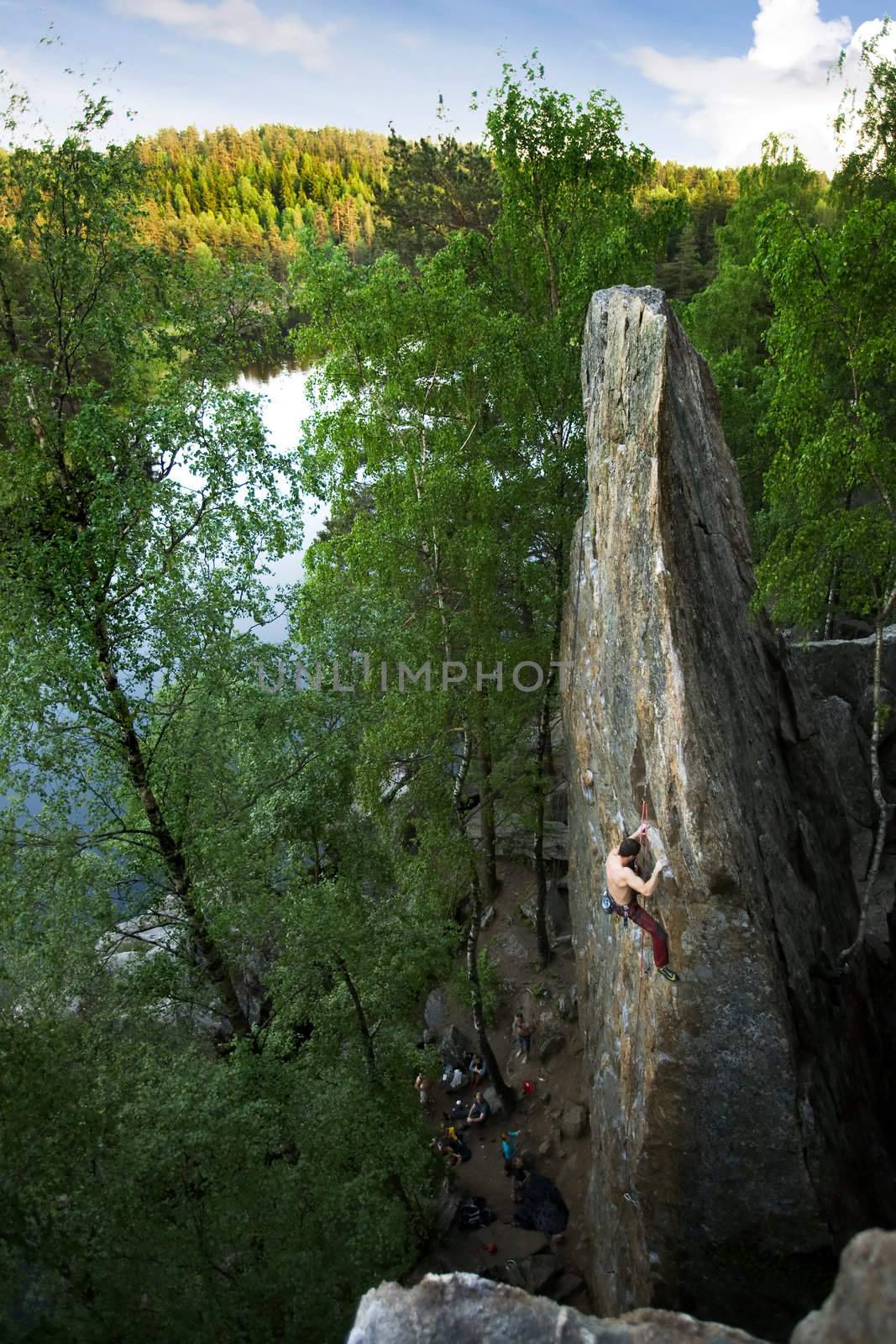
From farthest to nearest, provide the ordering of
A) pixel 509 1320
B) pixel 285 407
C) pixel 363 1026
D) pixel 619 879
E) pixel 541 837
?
1. pixel 285 407
2. pixel 541 837
3. pixel 363 1026
4. pixel 619 879
5. pixel 509 1320

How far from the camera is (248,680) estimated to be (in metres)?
11.4

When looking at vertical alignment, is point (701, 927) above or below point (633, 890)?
below

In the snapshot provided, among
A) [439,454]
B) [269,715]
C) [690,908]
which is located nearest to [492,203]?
[439,454]

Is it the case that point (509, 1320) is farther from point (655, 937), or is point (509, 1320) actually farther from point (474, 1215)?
point (474, 1215)

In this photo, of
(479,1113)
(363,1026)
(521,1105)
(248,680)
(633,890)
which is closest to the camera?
(633,890)

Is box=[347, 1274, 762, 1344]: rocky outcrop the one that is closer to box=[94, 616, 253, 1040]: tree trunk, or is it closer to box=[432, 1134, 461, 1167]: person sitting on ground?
box=[94, 616, 253, 1040]: tree trunk

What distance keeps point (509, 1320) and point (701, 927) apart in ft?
18.5

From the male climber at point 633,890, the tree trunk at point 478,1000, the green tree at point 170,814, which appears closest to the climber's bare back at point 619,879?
the male climber at point 633,890

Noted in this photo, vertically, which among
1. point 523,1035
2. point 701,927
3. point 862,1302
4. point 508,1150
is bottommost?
point 508,1150

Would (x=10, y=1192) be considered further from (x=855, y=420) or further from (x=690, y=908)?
Result: (x=855, y=420)

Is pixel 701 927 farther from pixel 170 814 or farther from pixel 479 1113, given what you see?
pixel 479 1113

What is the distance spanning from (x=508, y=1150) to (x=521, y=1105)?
5.50 feet

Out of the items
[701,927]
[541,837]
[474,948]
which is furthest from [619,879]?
[541,837]

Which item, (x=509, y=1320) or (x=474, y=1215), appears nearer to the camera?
(x=509, y=1320)
